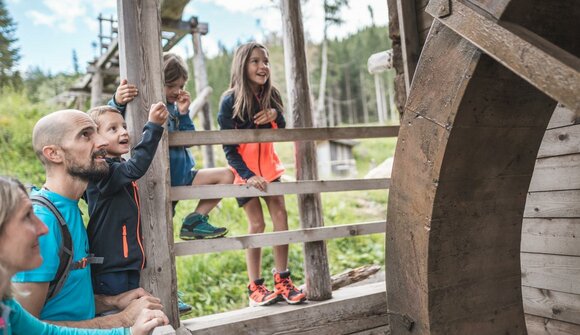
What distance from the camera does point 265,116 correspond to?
131 inches

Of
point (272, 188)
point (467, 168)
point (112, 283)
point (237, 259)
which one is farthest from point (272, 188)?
point (237, 259)

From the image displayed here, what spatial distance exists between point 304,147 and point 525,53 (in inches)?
83.5

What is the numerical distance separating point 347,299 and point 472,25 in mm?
2113

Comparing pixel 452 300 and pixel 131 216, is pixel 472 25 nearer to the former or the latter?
pixel 452 300

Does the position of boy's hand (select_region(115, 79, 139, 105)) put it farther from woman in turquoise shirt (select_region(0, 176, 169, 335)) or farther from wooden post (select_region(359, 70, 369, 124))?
wooden post (select_region(359, 70, 369, 124))

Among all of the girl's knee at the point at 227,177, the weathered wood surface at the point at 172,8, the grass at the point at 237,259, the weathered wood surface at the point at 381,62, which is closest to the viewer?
the girl's knee at the point at 227,177

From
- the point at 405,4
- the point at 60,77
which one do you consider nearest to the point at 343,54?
the point at 60,77

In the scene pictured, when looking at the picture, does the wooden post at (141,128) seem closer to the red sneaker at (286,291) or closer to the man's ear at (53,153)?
the man's ear at (53,153)

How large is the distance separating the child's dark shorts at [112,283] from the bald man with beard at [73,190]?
10 centimetres

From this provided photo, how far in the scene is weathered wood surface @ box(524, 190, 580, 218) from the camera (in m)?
2.77

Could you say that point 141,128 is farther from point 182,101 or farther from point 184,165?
point 182,101

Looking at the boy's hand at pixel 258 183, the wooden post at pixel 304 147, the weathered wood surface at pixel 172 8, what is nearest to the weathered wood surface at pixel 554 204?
A: the wooden post at pixel 304 147

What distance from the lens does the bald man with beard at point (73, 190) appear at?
1.97 m

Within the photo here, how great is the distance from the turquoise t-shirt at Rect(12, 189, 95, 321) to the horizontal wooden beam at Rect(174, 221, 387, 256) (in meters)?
0.68
